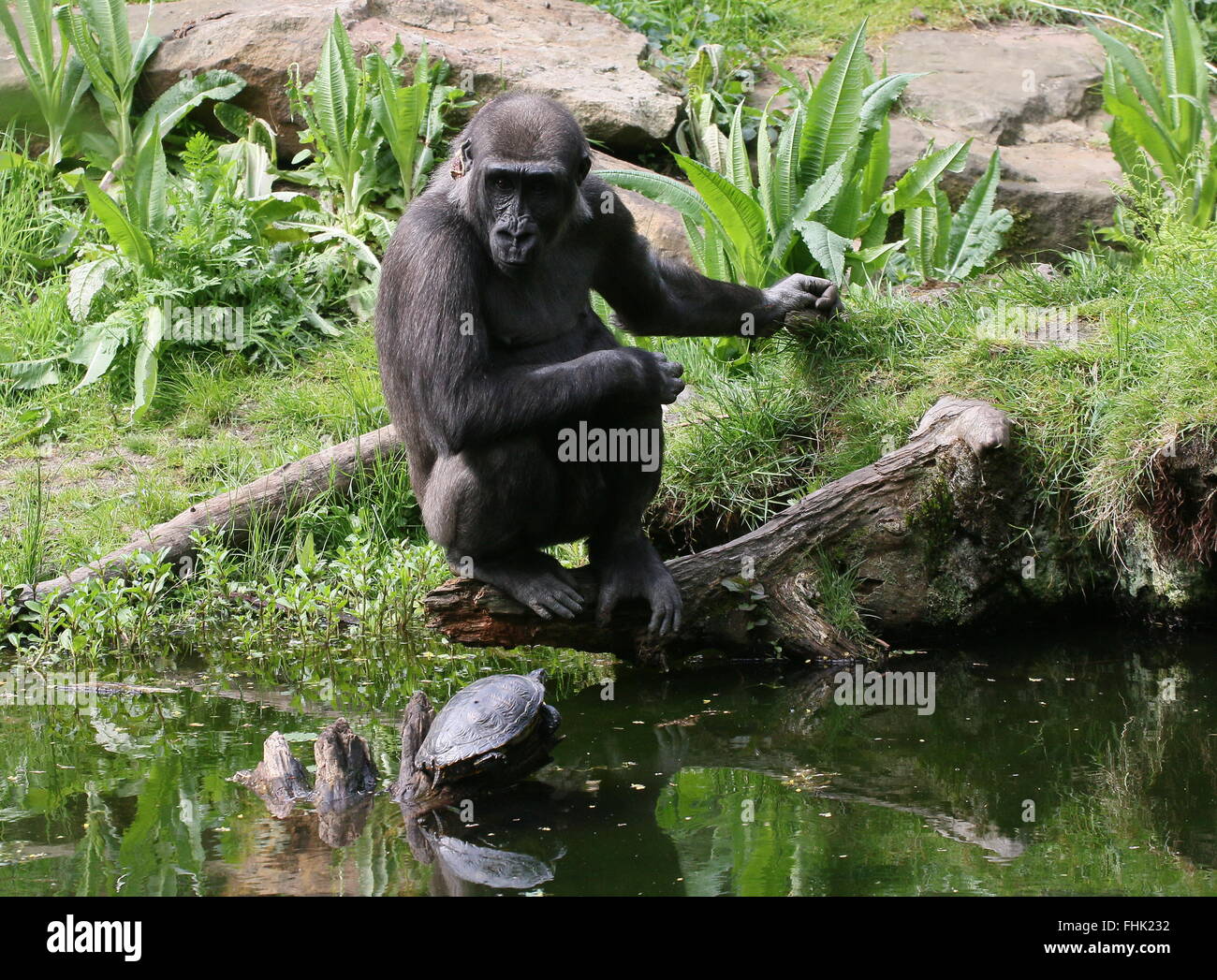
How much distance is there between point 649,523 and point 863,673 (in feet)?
4.89

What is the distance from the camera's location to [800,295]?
6594 millimetres

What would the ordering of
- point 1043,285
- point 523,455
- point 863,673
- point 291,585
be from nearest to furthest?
point 523,455 → point 863,673 → point 291,585 → point 1043,285

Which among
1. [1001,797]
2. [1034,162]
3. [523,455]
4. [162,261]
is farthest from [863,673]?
[1034,162]

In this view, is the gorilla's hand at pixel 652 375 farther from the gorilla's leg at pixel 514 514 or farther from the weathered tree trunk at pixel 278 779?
the weathered tree trunk at pixel 278 779

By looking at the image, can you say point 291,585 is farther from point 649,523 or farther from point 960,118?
point 960,118

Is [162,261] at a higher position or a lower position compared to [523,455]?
higher

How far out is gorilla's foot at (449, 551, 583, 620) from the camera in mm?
5391

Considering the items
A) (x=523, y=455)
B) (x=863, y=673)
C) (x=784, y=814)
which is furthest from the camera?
(x=863, y=673)

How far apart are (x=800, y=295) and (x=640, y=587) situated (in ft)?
6.45

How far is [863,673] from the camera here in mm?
5867

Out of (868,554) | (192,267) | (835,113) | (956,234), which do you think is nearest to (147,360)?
(192,267)

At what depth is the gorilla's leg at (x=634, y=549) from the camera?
5512 mm

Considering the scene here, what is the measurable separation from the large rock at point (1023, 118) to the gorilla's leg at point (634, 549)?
5971 mm

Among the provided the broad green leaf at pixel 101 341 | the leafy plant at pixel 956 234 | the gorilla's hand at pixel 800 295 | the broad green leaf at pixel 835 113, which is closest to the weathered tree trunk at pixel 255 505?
the broad green leaf at pixel 101 341
